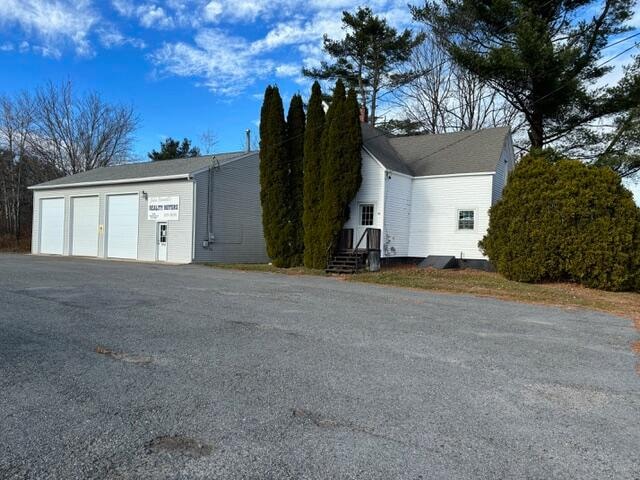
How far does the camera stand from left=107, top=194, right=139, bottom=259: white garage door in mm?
23266

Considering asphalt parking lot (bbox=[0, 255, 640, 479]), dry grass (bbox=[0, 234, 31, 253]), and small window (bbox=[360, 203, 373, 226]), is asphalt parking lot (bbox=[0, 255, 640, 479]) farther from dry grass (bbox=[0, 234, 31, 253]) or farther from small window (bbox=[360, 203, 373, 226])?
dry grass (bbox=[0, 234, 31, 253])

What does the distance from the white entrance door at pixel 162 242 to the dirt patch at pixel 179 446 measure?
19616 millimetres

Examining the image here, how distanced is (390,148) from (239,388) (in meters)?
19.9

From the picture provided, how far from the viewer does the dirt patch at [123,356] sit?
5.13 meters

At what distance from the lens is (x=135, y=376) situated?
4.61 m

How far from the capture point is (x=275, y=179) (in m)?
20.2

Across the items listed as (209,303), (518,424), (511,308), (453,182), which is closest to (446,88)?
(453,182)

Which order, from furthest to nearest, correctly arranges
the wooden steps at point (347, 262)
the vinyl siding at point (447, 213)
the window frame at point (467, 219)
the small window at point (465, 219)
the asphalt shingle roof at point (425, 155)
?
the asphalt shingle roof at point (425, 155)
the small window at point (465, 219)
the window frame at point (467, 219)
the vinyl siding at point (447, 213)
the wooden steps at point (347, 262)

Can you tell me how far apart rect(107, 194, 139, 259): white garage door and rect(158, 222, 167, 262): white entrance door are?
159 cm

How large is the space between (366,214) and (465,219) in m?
3.96

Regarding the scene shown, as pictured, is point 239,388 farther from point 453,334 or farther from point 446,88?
point 446,88

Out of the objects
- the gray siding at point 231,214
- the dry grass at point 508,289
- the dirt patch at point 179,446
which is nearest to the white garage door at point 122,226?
the gray siding at point 231,214

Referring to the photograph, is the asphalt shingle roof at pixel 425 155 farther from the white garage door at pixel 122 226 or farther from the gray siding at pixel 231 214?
the white garage door at pixel 122 226

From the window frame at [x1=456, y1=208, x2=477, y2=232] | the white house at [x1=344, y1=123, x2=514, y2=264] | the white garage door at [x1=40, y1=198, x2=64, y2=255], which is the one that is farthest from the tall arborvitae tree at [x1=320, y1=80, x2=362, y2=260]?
the white garage door at [x1=40, y1=198, x2=64, y2=255]
